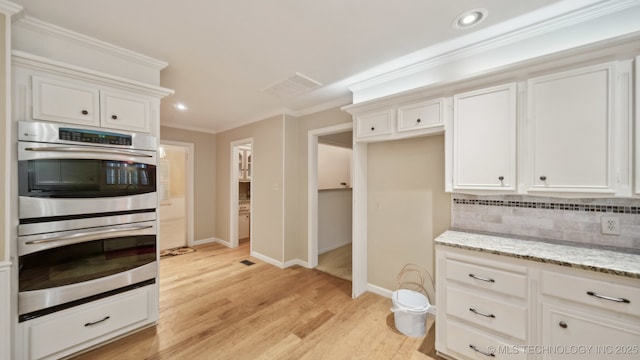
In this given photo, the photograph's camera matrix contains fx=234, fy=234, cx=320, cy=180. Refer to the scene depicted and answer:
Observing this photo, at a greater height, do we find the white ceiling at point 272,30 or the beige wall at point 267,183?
the white ceiling at point 272,30

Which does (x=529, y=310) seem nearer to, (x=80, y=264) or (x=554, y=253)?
(x=554, y=253)

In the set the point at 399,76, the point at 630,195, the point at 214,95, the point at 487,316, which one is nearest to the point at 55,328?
the point at 214,95

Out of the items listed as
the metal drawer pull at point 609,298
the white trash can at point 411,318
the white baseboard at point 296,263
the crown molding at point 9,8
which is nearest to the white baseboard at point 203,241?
the white baseboard at point 296,263

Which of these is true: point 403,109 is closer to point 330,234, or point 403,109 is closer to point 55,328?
point 330,234

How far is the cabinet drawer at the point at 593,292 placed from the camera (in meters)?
1.24

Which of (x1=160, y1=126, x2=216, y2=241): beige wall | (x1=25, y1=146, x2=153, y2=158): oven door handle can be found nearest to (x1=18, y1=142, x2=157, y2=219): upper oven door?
(x1=25, y1=146, x2=153, y2=158): oven door handle

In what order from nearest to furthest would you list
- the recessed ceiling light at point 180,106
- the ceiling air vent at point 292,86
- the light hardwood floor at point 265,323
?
the light hardwood floor at point 265,323 < the ceiling air vent at point 292,86 < the recessed ceiling light at point 180,106

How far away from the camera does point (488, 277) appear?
163 cm

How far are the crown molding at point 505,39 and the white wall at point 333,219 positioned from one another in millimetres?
2496

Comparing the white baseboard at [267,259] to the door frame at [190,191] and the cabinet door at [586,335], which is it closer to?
the door frame at [190,191]

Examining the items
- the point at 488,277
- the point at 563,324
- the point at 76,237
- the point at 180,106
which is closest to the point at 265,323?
the point at 76,237

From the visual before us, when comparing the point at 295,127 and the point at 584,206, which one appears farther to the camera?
the point at 295,127

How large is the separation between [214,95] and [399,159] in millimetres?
2564

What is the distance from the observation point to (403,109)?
229 cm
